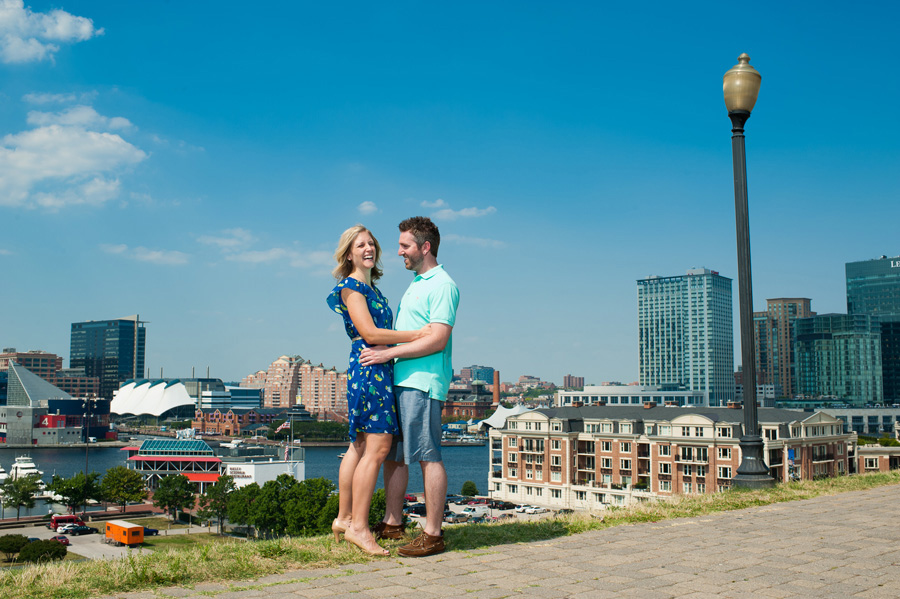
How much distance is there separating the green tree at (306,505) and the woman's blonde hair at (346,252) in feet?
95.1

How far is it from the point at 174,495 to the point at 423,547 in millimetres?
41589

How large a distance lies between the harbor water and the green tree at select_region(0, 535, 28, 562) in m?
20.7

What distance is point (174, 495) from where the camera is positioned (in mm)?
41281

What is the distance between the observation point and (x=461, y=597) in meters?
3.13

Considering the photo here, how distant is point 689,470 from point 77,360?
560 feet

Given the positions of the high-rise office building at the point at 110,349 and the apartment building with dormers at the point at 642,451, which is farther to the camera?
the high-rise office building at the point at 110,349

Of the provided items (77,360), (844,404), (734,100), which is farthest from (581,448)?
(77,360)

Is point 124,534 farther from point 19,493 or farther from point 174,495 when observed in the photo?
point 19,493

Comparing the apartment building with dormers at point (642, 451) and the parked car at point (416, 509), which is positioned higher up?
the apartment building with dormers at point (642, 451)

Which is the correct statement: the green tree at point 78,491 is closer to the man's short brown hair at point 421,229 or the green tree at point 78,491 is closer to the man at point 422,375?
the man at point 422,375

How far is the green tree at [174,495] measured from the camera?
41.1 m

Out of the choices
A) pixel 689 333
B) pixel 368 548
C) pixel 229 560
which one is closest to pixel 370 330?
pixel 368 548

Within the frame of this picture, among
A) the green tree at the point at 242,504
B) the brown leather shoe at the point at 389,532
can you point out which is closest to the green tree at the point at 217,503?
the green tree at the point at 242,504

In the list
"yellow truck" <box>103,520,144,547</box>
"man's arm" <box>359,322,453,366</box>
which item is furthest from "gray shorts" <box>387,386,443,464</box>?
"yellow truck" <box>103,520,144,547</box>
